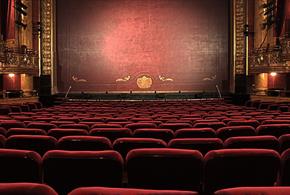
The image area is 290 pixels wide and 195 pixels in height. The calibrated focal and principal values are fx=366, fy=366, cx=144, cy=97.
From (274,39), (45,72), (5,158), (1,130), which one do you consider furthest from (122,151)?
(45,72)

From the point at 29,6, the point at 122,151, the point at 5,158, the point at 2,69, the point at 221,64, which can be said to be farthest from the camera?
the point at 221,64

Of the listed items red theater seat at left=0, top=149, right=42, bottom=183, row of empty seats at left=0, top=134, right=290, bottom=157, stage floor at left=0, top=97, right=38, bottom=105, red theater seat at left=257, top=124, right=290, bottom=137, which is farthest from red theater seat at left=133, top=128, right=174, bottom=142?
stage floor at left=0, top=97, right=38, bottom=105

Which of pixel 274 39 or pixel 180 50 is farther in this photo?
pixel 180 50

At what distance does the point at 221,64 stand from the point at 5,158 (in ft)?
53.5

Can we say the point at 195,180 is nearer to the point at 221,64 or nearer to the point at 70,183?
the point at 70,183

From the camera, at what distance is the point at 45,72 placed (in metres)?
16.3

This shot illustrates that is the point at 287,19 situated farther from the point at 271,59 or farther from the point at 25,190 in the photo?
the point at 25,190

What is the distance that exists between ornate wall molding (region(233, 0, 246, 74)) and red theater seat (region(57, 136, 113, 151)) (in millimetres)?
14398

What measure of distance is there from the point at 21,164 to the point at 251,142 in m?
1.62

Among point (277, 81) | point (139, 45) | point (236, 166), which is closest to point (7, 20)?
point (139, 45)

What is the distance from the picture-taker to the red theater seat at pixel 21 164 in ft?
6.52

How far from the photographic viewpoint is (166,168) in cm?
200

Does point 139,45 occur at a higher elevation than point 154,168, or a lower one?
higher

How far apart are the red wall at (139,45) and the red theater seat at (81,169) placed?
616 inches
